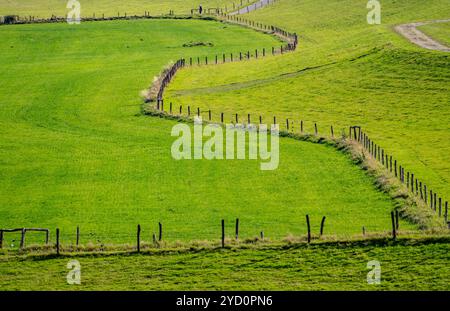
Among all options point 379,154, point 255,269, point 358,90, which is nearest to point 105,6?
point 358,90

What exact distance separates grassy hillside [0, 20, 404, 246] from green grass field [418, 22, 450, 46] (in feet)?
101

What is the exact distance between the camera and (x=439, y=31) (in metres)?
94.2

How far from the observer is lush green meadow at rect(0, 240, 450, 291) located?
35.3m

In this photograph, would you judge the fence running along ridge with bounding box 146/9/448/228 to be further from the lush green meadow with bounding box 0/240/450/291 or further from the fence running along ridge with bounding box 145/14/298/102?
the lush green meadow with bounding box 0/240/450/291

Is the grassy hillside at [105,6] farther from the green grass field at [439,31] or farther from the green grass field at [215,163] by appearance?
the green grass field at [439,31]

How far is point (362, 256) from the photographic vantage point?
37750mm

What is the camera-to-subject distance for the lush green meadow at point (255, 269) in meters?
35.3

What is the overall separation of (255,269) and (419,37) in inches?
2346

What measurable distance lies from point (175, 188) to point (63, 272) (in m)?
13.6

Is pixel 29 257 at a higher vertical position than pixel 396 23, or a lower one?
lower

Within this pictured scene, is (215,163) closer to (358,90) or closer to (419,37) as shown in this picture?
(358,90)

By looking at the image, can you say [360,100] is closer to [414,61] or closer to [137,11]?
[414,61]

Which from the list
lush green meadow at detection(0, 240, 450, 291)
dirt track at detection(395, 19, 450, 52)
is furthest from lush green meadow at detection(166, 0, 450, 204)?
lush green meadow at detection(0, 240, 450, 291)

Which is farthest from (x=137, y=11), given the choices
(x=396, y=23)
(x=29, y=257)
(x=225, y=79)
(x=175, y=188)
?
(x=29, y=257)
